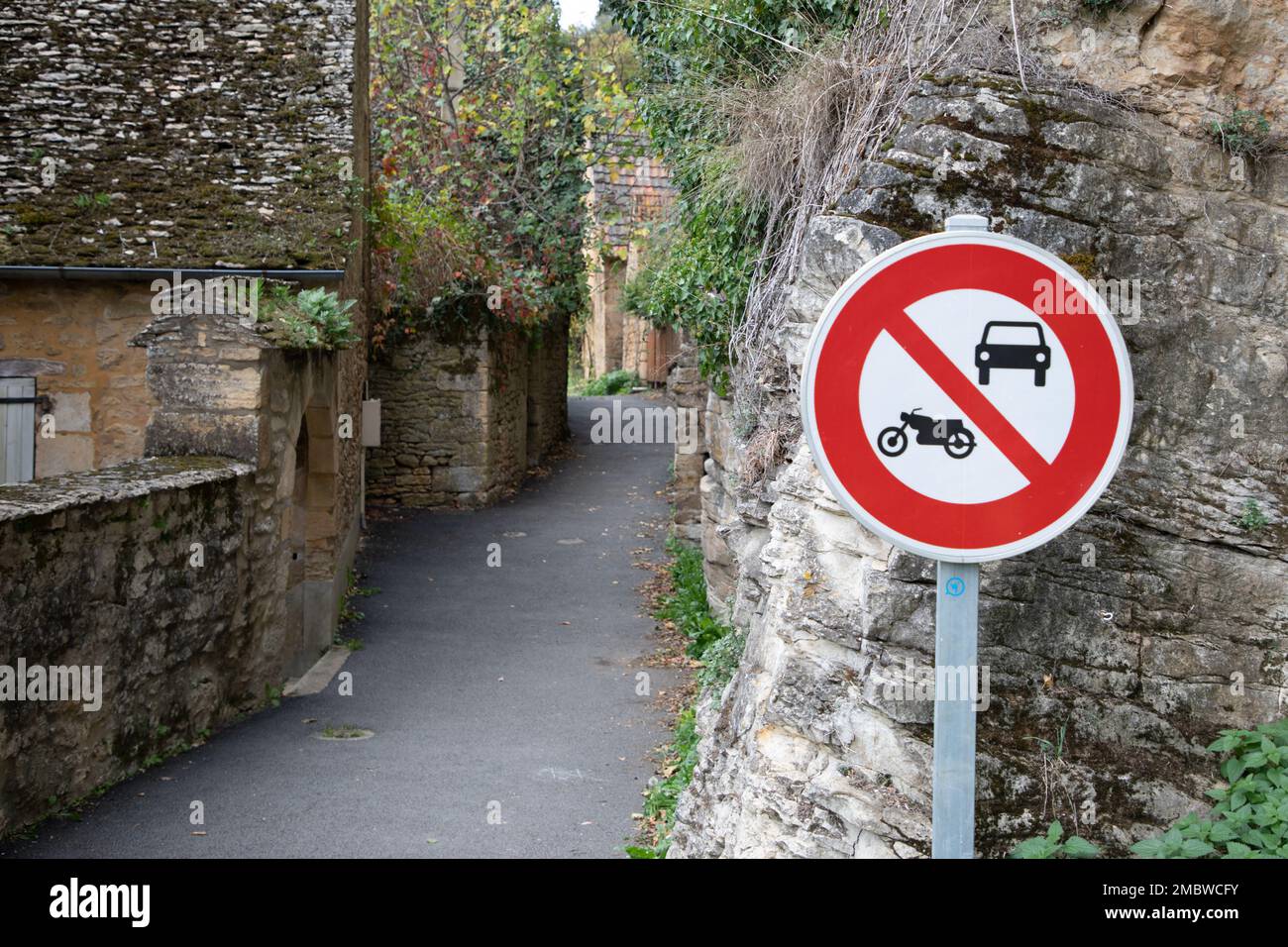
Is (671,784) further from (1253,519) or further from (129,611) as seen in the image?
(1253,519)

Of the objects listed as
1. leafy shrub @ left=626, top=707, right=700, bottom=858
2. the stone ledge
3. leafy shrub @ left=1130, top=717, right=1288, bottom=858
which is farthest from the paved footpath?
leafy shrub @ left=1130, top=717, right=1288, bottom=858

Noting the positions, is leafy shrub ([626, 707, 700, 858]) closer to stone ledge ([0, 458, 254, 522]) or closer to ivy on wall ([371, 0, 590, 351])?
stone ledge ([0, 458, 254, 522])

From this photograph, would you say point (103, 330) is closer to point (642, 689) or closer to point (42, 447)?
point (42, 447)

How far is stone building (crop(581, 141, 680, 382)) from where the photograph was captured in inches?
701

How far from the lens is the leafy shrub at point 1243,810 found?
10.0 ft

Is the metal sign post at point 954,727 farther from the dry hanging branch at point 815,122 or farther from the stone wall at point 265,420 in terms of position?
the stone wall at point 265,420

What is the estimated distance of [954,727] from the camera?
2.24 meters

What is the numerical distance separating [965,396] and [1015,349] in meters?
0.13

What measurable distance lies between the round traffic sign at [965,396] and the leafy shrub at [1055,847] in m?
1.26

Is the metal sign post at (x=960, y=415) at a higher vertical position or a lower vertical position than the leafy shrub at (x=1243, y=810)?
higher

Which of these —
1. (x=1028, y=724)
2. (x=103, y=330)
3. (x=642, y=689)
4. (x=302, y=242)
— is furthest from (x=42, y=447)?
Result: (x=1028, y=724)

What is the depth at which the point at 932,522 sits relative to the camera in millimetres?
2236

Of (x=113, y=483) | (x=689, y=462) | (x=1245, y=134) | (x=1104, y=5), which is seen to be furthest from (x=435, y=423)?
(x=1245, y=134)

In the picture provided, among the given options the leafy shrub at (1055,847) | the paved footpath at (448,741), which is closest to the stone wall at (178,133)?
the paved footpath at (448,741)
